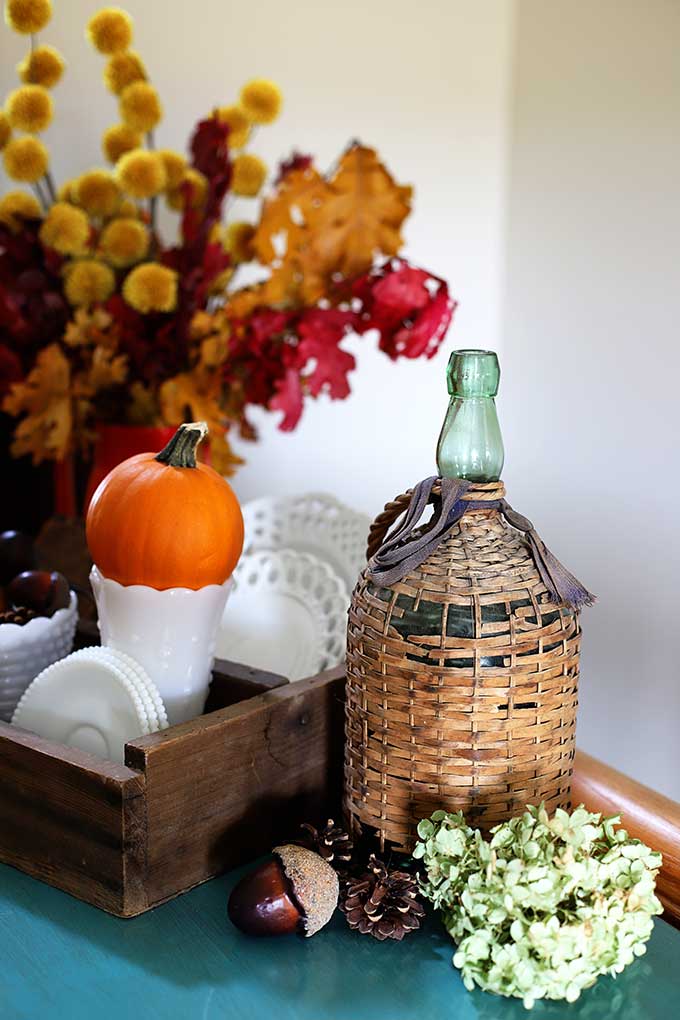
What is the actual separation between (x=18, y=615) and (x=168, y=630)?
166mm

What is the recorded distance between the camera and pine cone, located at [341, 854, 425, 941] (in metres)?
0.69

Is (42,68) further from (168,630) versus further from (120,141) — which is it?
(168,630)

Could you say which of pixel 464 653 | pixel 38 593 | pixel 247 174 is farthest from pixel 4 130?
pixel 464 653

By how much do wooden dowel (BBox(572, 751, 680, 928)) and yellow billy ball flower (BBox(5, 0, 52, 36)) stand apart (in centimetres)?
82

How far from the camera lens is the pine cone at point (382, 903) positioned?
2.27 ft

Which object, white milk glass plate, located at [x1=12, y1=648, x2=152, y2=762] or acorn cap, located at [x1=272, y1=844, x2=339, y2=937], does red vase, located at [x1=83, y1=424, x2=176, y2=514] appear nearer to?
white milk glass plate, located at [x1=12, y1=648, x2=152, y2=762]

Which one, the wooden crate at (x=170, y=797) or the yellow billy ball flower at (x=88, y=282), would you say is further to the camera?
the yellow billy ball flower at (x=88, y=282)

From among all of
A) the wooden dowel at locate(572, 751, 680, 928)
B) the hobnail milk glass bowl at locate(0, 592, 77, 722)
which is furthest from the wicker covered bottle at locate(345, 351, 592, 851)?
the hobnail milk glass bowl at locate(0, 592, 77, 722)

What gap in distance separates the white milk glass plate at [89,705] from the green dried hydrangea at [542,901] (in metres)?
0.23

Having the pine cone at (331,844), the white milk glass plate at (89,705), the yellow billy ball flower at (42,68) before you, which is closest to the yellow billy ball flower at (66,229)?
the yellow billy ball flower at (42,68)

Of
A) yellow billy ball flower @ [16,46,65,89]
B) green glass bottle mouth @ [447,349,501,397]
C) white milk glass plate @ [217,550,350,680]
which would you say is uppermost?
yellow billy ball flower @ [16,46,65,89]

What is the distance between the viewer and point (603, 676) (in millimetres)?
1625

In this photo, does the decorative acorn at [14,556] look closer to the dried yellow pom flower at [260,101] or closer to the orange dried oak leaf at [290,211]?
the orange dried oak leaf at [290,211]

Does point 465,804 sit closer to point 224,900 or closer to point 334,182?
point 224,900
